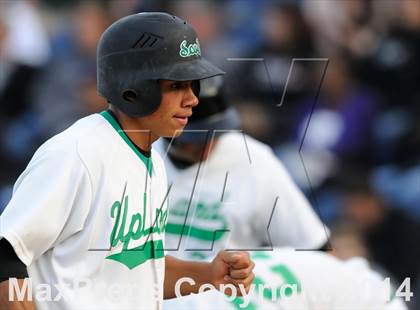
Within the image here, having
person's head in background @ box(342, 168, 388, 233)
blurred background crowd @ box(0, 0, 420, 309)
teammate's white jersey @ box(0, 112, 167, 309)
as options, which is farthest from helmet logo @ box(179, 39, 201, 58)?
person's head in background @ box(342, 168, 388, 233)

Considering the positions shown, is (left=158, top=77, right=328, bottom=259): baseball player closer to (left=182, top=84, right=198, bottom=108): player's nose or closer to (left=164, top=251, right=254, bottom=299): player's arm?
(left=164, top=251, right=254, bottom=299): player's arm

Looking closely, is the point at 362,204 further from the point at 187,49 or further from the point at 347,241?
the point at 187,49

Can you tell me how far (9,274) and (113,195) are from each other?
1.64 ft

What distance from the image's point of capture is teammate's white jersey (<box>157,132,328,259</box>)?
6168 mm

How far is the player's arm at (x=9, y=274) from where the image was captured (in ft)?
12.1

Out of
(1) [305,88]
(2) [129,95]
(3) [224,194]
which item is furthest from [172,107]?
(1) [305,88]

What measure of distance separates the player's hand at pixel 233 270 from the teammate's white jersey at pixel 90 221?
9.8 inches

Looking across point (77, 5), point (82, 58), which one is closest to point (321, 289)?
point (82, 58)

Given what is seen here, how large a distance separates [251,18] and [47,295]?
18.8 ft

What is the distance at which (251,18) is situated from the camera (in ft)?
30.3

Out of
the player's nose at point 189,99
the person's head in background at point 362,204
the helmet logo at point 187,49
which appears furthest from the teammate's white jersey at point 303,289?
the person's head in background at point 362,204

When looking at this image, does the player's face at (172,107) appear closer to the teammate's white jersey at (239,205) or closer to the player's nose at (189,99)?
the player's nose at (189,99)

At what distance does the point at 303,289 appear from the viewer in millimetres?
4809

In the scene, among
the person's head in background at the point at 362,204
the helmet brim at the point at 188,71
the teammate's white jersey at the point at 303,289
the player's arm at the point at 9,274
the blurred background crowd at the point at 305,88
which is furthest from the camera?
the blurred background crowd at the point at 305,88
